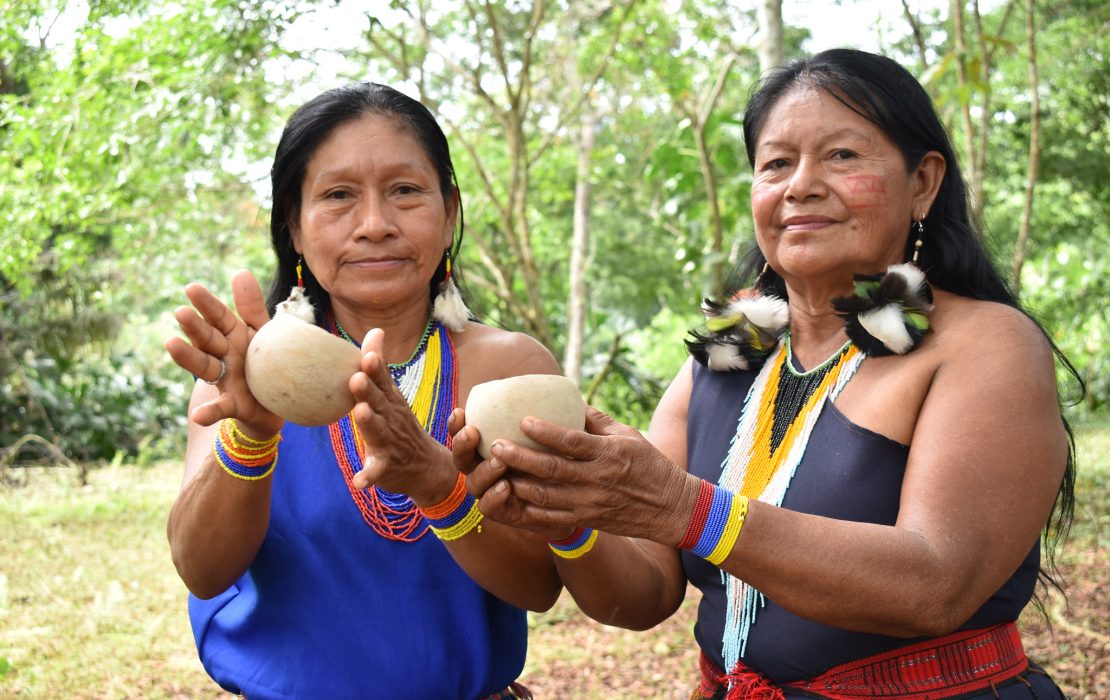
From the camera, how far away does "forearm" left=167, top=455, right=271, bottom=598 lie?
173 cm

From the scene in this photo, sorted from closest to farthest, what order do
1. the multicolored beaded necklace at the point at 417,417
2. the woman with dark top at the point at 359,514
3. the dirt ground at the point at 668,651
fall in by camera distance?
the woman with dark top at the point at 359,514 < the multicolored beaded necklace at the point at 417,417 < the dirt ground at the point at 668,651

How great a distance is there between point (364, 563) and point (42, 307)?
31.5 ft

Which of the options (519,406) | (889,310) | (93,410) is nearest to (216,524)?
(519,406)

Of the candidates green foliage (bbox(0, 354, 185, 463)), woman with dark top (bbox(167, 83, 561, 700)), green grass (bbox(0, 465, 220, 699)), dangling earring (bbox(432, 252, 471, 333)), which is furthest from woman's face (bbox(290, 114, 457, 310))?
green foliage (bbox(0, 354, 185, 463))

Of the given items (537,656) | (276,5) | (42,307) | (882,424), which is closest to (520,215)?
(276,5)

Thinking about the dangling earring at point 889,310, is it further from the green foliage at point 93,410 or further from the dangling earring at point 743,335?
the green foliage at point 93,410

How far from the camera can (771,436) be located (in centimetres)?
195

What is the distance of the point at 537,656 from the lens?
454 centimetres

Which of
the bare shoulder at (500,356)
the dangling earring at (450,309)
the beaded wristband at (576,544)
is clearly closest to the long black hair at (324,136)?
the dangling earring at (450,309)

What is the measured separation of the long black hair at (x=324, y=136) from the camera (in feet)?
6.41

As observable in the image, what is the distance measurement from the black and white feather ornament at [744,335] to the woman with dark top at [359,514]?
0.35m

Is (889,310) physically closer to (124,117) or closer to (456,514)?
(456,514)

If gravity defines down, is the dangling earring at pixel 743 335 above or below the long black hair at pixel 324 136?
below

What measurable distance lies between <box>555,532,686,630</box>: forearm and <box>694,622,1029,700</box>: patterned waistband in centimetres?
34
